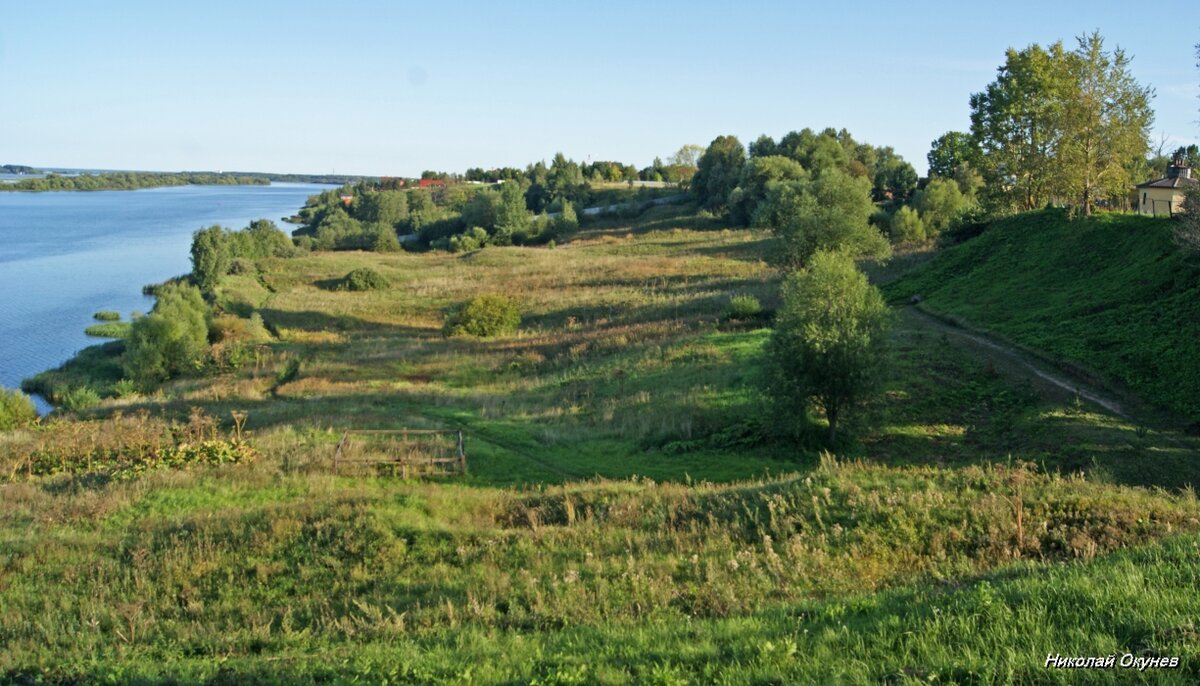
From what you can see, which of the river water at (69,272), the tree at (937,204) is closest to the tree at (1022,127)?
the tree at (937,204)

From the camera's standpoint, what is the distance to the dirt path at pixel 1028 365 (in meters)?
21.2

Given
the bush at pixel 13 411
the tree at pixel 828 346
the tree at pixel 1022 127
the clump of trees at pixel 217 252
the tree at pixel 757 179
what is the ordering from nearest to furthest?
the tree at pixel 828 346 → the bush at pixel 13 411 → the tree at pixel 1022 127 → the clump of trees at pixel 217 252 → the tree at pixel 757 179

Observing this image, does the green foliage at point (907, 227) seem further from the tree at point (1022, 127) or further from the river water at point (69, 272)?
the river water at point (69, 272)

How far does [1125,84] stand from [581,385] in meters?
30.8

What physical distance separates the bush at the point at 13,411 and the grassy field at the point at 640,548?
24.1ft

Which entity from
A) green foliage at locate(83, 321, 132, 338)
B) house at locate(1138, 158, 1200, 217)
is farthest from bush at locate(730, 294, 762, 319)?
green foliage at locate(83, 321, 132, 338)

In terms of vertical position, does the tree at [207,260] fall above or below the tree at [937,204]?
below

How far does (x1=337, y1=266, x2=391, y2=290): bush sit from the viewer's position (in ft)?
234

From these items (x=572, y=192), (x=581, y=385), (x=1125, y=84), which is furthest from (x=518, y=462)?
(x=572, y=192)

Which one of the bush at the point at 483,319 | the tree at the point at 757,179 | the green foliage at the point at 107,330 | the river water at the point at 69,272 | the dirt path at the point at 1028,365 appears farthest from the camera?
the tree at the point at 757,179

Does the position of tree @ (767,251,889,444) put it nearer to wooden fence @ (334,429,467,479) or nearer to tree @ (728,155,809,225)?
wooden fence @ (334,429,467,479)

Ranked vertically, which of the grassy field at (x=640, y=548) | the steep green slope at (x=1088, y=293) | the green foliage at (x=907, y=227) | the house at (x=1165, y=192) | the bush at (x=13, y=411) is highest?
the house at (x=1165, y=192)

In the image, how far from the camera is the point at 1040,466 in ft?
57.1

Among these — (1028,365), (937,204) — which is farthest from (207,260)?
(1028,365)
